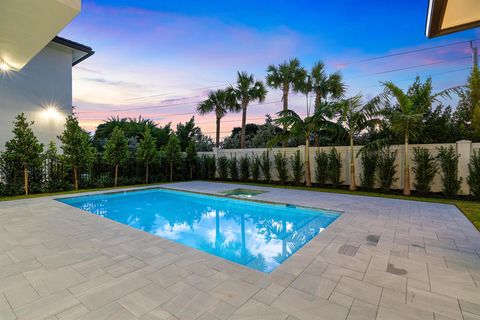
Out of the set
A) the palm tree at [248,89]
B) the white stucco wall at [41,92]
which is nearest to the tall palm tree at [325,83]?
the palm tree at [248,89]

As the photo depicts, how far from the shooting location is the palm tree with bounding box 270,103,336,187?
33.2ft

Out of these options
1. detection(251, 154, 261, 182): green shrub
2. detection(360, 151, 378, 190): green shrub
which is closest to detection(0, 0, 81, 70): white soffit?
detection(360, 151, 378, 190): green shrub

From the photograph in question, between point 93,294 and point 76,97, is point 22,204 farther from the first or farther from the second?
point 76,97

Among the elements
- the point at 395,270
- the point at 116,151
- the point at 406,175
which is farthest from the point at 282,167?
the point at 395,270

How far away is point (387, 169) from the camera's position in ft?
Answer: 28.3

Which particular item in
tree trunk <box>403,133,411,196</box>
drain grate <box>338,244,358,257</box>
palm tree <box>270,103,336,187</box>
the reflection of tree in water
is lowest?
the reflection of tree in water

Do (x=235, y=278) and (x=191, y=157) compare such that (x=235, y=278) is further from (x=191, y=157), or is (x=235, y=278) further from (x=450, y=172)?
(x=191, y=157)

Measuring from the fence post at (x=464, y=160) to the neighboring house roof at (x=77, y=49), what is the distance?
15.9 m

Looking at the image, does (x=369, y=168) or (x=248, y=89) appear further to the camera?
(x=248, y=89)

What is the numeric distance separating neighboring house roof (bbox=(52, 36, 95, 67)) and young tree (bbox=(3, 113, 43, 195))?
4533 mm

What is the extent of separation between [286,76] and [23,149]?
41.7ft

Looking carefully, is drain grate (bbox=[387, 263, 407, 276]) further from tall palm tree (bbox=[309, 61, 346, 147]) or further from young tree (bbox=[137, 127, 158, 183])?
young tree (bbox=[137, 127, 158, 183])

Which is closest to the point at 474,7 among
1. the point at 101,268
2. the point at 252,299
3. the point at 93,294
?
the point at 252,299

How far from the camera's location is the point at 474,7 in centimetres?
228
